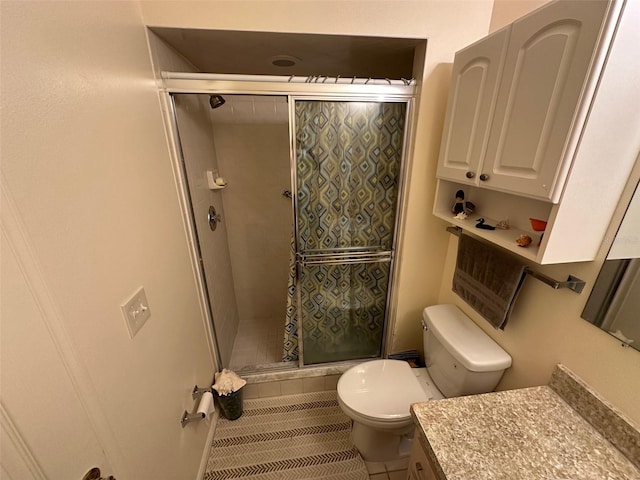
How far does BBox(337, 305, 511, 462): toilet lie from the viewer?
1.16 metres

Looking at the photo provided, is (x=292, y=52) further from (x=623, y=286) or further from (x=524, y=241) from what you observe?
(x=623, y=286)

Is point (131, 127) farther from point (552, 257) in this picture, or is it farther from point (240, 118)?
point (552, 257)

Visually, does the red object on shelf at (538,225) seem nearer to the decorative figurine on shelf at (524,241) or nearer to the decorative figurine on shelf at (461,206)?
the decorative figurine on shelf at (524,241)

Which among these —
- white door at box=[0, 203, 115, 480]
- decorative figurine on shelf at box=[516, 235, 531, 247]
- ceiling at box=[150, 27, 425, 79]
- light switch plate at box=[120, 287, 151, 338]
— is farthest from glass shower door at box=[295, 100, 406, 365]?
white door at box=[0, 203, 115, 480]

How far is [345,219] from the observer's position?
1.59 meters

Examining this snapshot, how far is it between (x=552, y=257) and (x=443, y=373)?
0.80m

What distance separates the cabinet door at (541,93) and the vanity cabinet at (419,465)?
92cm

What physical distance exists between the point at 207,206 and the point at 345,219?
0.89 metres

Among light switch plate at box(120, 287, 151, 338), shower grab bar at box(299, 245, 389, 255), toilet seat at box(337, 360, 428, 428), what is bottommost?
toilet seat at box(337, 360, 428, 428)

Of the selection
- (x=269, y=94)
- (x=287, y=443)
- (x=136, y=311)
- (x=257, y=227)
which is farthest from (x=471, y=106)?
(x=287, y=443)

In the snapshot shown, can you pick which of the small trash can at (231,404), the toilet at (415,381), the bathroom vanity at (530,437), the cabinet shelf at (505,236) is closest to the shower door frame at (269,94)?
the cabinet shelf at (505,236)

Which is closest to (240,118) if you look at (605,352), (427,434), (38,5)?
(38,5)

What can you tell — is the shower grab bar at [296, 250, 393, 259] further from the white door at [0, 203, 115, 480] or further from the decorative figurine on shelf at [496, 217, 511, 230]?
the white door at [0, 203, 115, 480]

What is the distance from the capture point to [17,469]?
0.47 metres
